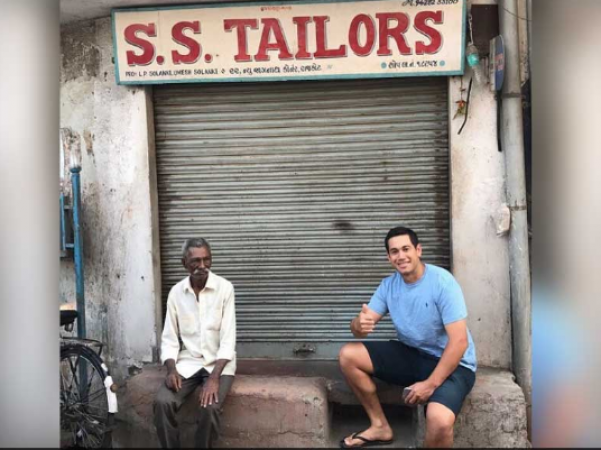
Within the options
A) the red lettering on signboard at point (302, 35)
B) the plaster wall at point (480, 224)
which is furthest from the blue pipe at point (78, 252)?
the plaster wall at point (480, 224)

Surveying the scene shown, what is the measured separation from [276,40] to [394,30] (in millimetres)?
887

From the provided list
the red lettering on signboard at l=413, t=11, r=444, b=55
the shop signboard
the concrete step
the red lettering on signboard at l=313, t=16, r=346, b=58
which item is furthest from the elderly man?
the red lettering on signboard at l=413, t=11, r=444, b=55

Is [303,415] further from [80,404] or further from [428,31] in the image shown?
[428,31]

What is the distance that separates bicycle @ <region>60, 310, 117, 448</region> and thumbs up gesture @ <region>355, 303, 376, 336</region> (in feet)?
5.77

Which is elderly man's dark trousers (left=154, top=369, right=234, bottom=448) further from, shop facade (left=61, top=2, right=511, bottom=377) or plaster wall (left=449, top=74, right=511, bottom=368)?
plaster wall (left=449, top=74, right=511, bottom=368)

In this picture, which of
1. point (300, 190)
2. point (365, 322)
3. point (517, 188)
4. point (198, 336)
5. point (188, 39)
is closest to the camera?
point (365, 322)

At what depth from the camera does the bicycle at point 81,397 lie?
158 inches

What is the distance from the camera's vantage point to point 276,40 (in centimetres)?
441

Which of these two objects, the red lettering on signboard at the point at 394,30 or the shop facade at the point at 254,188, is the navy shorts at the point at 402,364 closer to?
the shop facade at the point at 254,188

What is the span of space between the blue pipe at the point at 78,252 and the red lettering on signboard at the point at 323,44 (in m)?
2.04

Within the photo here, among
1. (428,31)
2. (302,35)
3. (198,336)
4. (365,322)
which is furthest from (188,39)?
(365,322)
